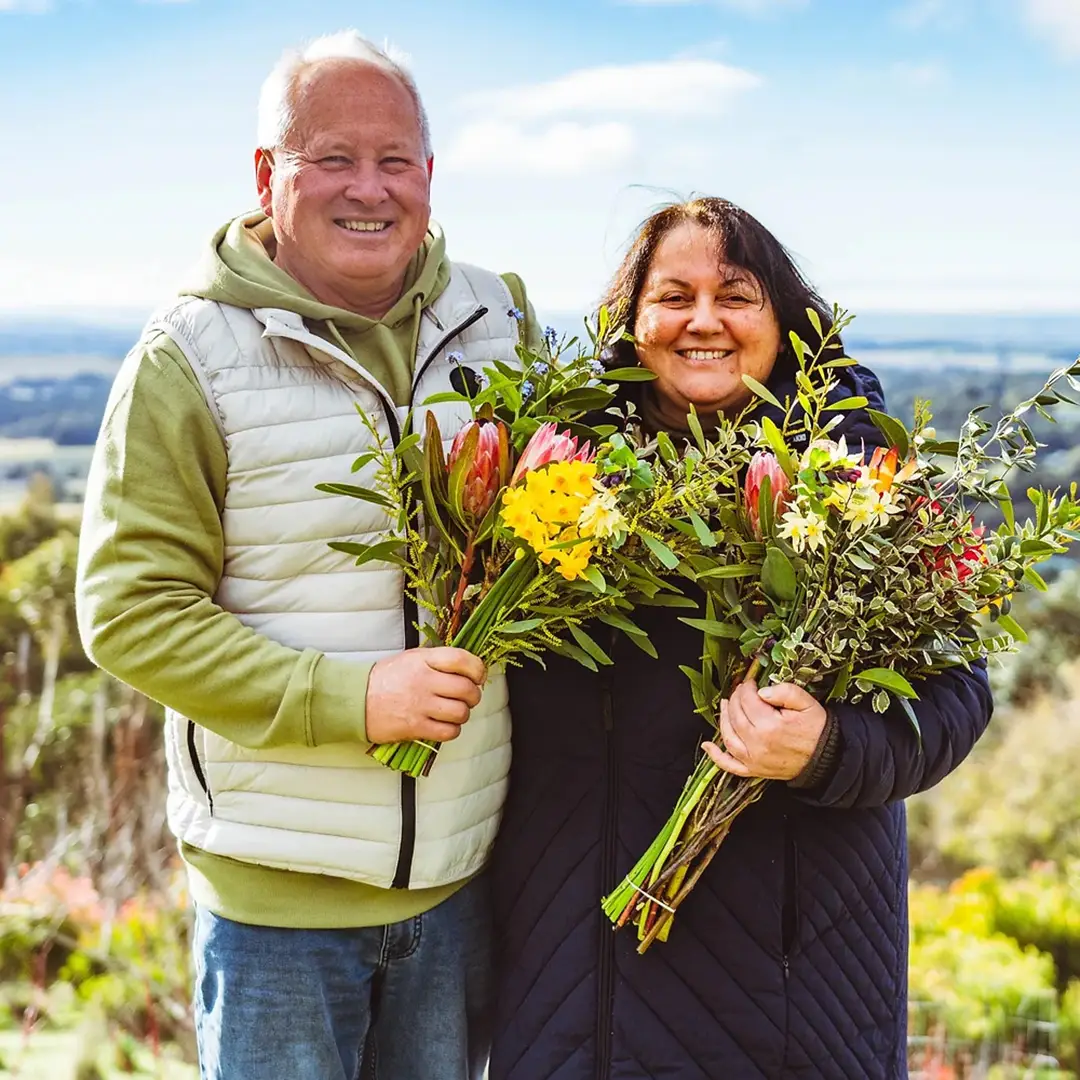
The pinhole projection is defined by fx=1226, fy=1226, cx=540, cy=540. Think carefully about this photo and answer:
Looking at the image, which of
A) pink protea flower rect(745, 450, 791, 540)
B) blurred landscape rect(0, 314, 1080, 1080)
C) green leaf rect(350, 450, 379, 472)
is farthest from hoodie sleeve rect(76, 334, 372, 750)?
blurred landscape rect(0, 314, 1080, 1080)

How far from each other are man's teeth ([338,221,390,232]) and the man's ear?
145 mm

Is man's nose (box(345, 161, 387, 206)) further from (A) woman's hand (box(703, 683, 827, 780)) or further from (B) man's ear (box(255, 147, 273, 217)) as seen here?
(A) woman's hand (box(703, 683, 827, 780))

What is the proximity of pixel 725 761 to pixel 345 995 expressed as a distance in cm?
70

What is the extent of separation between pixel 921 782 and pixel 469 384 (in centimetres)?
83

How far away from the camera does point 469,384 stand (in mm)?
1736

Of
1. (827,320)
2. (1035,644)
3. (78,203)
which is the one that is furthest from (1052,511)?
(78,203)

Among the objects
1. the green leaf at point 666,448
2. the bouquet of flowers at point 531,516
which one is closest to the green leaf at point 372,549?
the bouquet of flowers at point 531,516

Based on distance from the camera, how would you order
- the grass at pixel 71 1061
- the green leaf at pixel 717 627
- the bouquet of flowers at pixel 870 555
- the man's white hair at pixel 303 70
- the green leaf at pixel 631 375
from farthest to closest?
the grass at pixel 71 1061 < the man's white hair at pixel 303 70 < the green leaf at pixel 631 375 < the green leaf at pixel 717 627 < the bouquet of flowers at pixel 870 555

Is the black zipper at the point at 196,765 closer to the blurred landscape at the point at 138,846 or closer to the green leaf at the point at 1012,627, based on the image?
the green leaf at the point at 1012,627

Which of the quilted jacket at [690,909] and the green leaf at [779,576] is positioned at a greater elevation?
the green leaf at [779,576]

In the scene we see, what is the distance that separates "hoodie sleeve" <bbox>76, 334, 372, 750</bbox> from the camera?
1.63m

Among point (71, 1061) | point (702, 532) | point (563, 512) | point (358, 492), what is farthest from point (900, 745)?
point (71, 1061)

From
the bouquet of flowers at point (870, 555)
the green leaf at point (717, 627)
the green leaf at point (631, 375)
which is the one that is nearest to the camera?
the bouquet of flowers at point (870, 555)

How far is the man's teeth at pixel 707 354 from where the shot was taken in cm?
183
